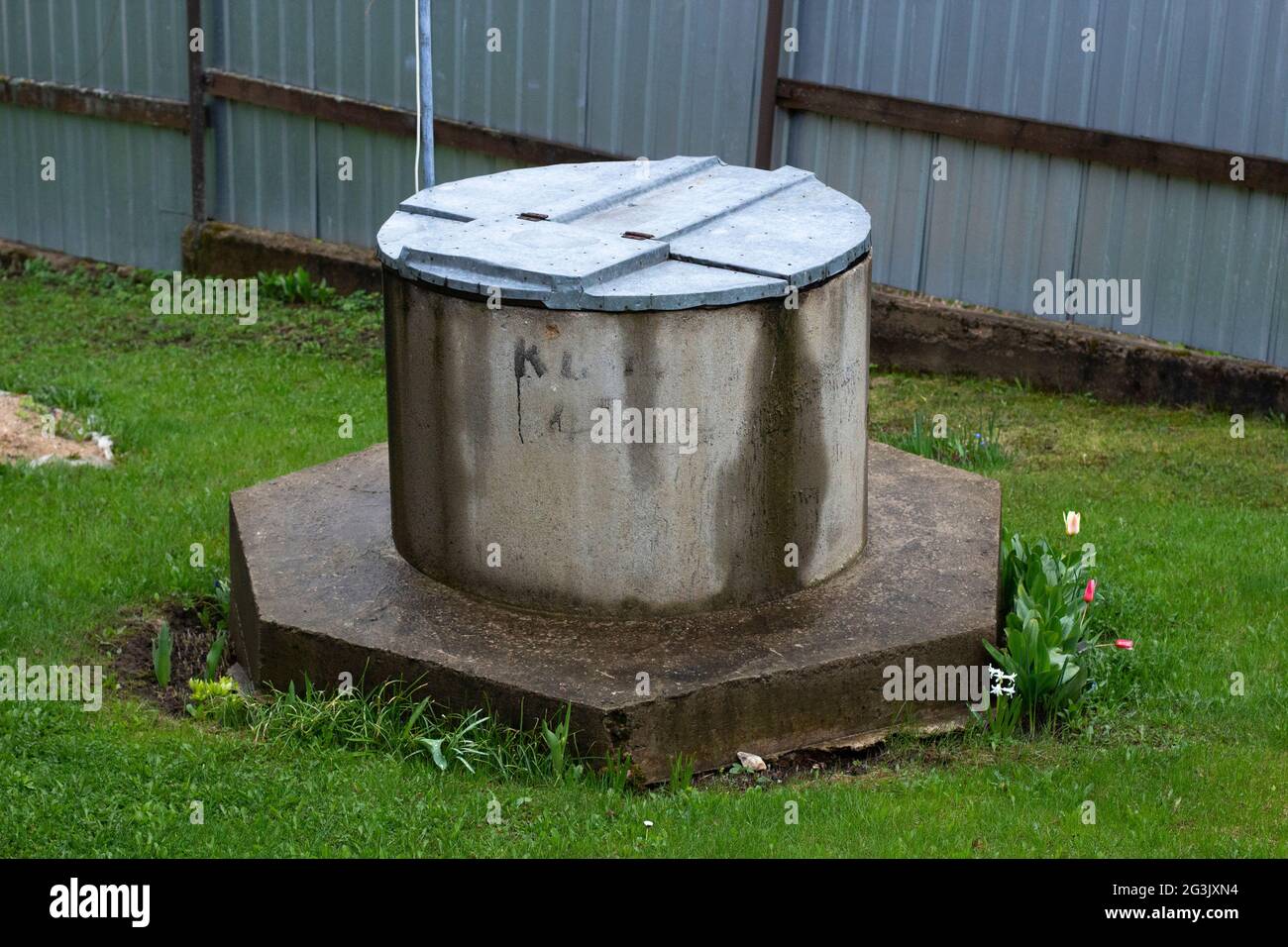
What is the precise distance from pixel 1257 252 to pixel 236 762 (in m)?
5.68

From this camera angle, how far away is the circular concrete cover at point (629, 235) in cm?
508

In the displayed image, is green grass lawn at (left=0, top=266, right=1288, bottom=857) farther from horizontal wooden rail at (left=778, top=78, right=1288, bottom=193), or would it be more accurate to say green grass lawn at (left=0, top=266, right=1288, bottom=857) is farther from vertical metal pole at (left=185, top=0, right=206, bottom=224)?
vertical metal pole at (left=185, top=0, right=206, bottom=224)

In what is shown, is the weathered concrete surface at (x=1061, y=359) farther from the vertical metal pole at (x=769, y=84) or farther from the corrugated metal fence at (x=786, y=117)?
the vertical metal pole at (x=769, y=84)

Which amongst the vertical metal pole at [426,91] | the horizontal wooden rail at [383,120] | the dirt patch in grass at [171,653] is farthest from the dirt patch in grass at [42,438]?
the horizontal wooden rail at [383,120]

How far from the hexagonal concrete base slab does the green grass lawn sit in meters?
0.18

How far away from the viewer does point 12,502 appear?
7.07 meters

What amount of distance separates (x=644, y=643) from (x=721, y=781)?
48cm

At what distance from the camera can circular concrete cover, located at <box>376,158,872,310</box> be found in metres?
5.08

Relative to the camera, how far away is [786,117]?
930 centimetres

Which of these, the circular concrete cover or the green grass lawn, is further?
the circular concrete cover

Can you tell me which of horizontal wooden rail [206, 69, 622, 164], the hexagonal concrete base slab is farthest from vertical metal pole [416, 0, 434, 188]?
horizontal wooden rail [206, 69, 622, 164]

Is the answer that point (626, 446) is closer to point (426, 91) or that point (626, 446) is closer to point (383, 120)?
point (426, 91)

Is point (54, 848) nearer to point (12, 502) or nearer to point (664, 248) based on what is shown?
point (664, 248)

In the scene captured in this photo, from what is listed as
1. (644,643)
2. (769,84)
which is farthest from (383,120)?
(644,643)
